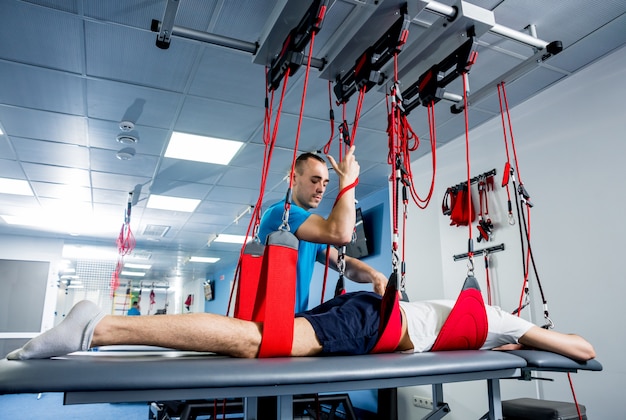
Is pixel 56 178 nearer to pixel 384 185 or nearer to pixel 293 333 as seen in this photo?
pixel 384 185

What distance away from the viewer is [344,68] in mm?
1985

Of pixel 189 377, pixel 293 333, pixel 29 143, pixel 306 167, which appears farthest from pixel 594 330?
pixel 29 143

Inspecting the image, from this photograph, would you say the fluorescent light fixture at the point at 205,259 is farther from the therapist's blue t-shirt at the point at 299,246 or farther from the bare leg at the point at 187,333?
the bare leg at the point at 187,333

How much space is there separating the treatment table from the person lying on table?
6 centimetres

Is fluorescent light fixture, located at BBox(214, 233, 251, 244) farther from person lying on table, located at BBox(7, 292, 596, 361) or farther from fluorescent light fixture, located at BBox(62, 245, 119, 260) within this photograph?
person lying on table, located at BBox(7, 292, 596, 361)

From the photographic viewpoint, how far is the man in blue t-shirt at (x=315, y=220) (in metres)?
1.58

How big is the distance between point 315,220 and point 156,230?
604 centimetres

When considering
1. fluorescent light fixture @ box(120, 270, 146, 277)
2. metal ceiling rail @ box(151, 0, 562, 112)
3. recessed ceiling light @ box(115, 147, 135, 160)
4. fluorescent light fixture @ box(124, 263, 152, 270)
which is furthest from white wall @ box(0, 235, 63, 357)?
metal ceiling rail @ box(151, 0, 562, 112)

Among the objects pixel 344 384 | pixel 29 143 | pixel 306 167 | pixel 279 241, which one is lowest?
pixel 344 384

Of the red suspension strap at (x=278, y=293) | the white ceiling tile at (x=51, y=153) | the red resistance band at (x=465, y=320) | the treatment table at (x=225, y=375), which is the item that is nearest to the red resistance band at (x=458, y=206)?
the red resistance band at (x=465, y=320)

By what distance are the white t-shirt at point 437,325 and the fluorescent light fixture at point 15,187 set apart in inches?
199

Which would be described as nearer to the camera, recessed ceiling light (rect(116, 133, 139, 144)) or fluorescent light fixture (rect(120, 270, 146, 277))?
recessed ceiling light (rect(116, 133, 139, 144))

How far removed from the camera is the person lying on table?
1.09 m

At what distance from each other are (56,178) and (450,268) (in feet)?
14.2
